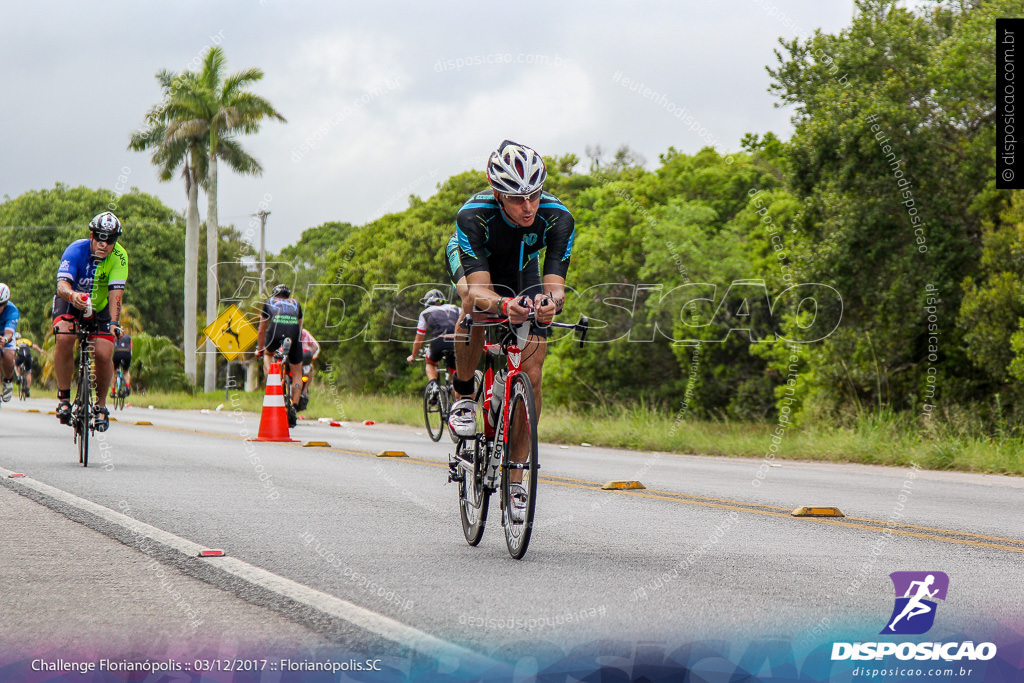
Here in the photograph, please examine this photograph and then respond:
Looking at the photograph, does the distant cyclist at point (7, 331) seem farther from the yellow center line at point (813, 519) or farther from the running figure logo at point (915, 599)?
the running figure logo at point (915, 599)

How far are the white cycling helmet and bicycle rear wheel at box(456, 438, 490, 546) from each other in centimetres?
142

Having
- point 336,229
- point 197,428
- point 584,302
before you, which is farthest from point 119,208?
point 197,428

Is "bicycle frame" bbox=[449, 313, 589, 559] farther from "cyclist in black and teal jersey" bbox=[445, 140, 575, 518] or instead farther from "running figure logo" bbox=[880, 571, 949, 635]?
"running figure logo" bbox=[880, 571, 949, 635]

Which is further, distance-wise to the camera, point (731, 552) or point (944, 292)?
point (944, 292)

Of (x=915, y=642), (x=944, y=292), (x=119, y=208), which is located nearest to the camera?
(x=915, y=642)

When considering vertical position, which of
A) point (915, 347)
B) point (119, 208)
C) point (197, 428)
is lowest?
point (197, 428)

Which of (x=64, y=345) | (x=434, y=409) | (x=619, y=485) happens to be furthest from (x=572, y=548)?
(x=434, y=409)

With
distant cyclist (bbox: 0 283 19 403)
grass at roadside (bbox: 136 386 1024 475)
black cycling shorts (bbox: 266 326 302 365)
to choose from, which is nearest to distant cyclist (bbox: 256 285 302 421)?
black cycling shorts (bbox: 266 326 302 365)

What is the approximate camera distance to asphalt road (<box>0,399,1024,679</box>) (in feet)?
14.1

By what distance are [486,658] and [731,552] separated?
2.69 meters

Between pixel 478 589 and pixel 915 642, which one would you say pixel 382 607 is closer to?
pixel 478 589

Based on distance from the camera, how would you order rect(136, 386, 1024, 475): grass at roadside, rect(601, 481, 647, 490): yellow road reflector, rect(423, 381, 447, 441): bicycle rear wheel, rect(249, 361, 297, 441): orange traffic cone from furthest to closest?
rect(423, 381, 447, 441): bicycle rear wheel < rect(249, 361, 297, 441): orange traffic cone < rect(136, 386, 1024, 475): grass at roadside < rect(601, 481, 647, 490): yellow road reflector

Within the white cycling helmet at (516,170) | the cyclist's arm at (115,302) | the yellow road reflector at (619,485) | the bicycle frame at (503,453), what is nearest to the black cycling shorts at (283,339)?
the cyclist's arm at (115,302)

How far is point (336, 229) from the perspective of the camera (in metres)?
74.9
